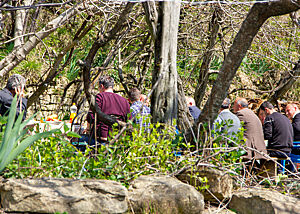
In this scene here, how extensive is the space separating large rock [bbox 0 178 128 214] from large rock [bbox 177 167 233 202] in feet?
2.19

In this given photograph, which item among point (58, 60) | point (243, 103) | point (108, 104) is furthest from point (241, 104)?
point (58, 60)

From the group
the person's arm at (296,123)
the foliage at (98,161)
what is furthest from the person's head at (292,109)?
the foliage at (98,161)

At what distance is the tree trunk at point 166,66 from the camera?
11.9 ft

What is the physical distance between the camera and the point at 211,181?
2939 millimetres

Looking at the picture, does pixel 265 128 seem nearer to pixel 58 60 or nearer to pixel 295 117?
pixel 295 117

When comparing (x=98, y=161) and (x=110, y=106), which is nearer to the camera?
(x=98, y=161)

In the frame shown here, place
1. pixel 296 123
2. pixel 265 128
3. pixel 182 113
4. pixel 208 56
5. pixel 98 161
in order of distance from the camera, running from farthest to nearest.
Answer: pixel 208 56
pixel 296 123
pixel 265 128
pixel 182 113
pixel 98 161

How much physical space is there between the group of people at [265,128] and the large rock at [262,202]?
5.24 feet

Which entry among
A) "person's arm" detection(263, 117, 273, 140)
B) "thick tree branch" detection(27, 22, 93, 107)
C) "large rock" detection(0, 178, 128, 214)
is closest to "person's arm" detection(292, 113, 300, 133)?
"person's arm" detection(263, 117, 273, 140)

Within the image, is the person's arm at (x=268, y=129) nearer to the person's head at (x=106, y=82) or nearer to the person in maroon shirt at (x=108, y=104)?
the person in maroon shirt at (x=108, y=104)

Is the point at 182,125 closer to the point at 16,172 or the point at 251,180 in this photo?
the point at 251,180

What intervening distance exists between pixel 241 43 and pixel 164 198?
4.85ft

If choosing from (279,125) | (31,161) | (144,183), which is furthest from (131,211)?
(279,125)

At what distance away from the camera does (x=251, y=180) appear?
10.5 ft
